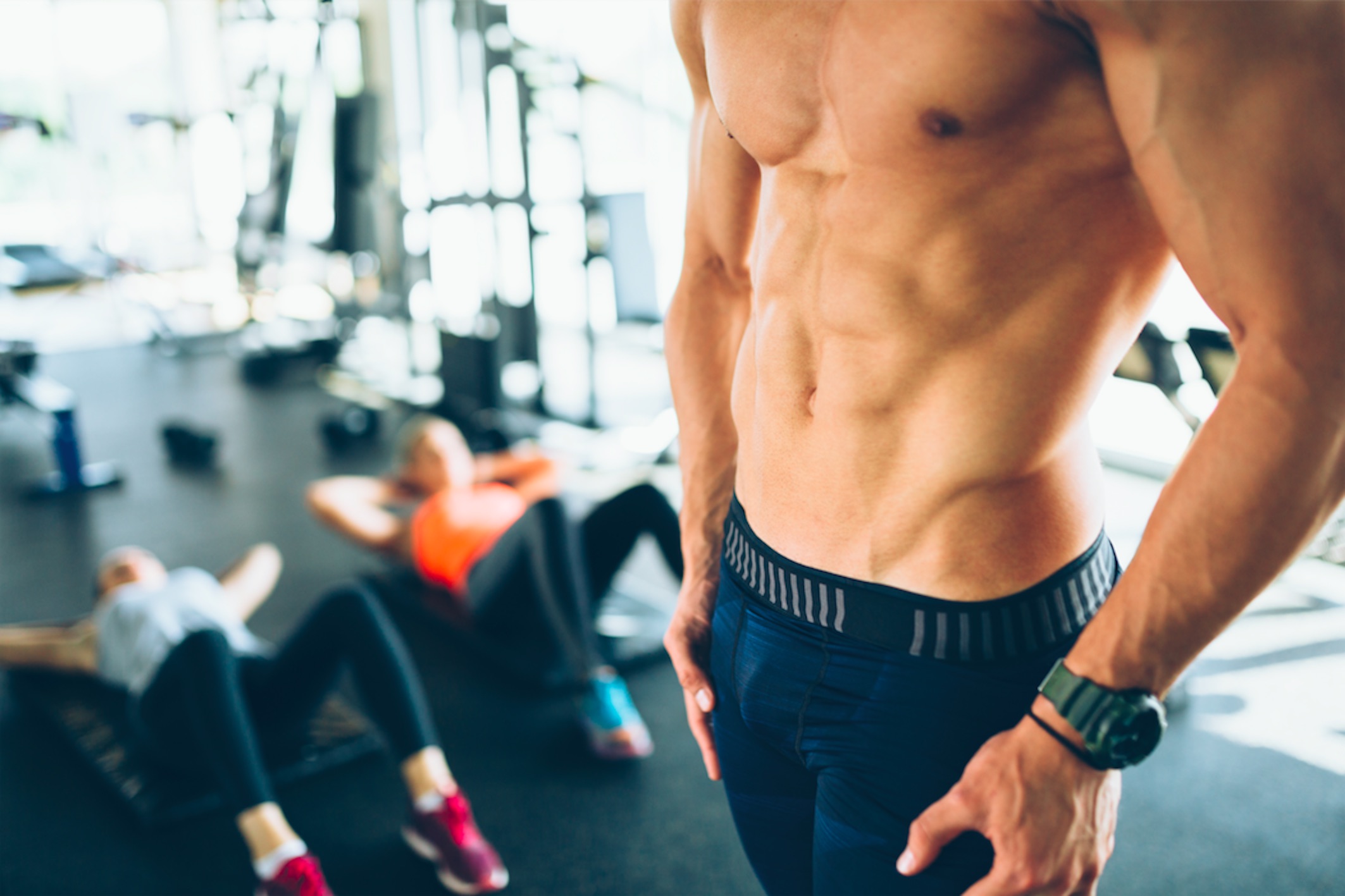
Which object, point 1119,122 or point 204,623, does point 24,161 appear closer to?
point 204,623

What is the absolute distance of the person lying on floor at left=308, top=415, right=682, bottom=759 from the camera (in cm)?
194

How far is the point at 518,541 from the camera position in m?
2.07

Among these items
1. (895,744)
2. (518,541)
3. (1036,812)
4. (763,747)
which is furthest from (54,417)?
(1036,812)

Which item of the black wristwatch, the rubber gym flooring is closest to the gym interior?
the rubber gym flooring

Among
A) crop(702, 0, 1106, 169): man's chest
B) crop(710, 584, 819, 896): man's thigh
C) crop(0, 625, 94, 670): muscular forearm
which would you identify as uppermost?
crop(702, 0, 1106, 169): man's chest

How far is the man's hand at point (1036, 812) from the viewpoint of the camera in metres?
0.52

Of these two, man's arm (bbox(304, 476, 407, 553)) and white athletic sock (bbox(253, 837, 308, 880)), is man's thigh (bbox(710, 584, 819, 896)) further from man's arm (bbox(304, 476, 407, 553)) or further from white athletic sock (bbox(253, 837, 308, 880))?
Result: man's arm (bbox(304, 476, 407, 553))

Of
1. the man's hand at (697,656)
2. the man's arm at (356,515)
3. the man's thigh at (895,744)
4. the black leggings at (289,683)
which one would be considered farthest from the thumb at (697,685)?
the man's arm at (356,515)

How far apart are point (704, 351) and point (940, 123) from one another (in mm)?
366

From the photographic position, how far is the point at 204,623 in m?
1.77

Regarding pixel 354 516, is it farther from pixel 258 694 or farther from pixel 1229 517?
pixel 1229 517

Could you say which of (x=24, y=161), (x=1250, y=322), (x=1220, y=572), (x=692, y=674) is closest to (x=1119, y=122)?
(x=1250, y=322)

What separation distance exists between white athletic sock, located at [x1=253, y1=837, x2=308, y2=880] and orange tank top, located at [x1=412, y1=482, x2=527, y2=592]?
85cm

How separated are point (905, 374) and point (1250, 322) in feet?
0.67
